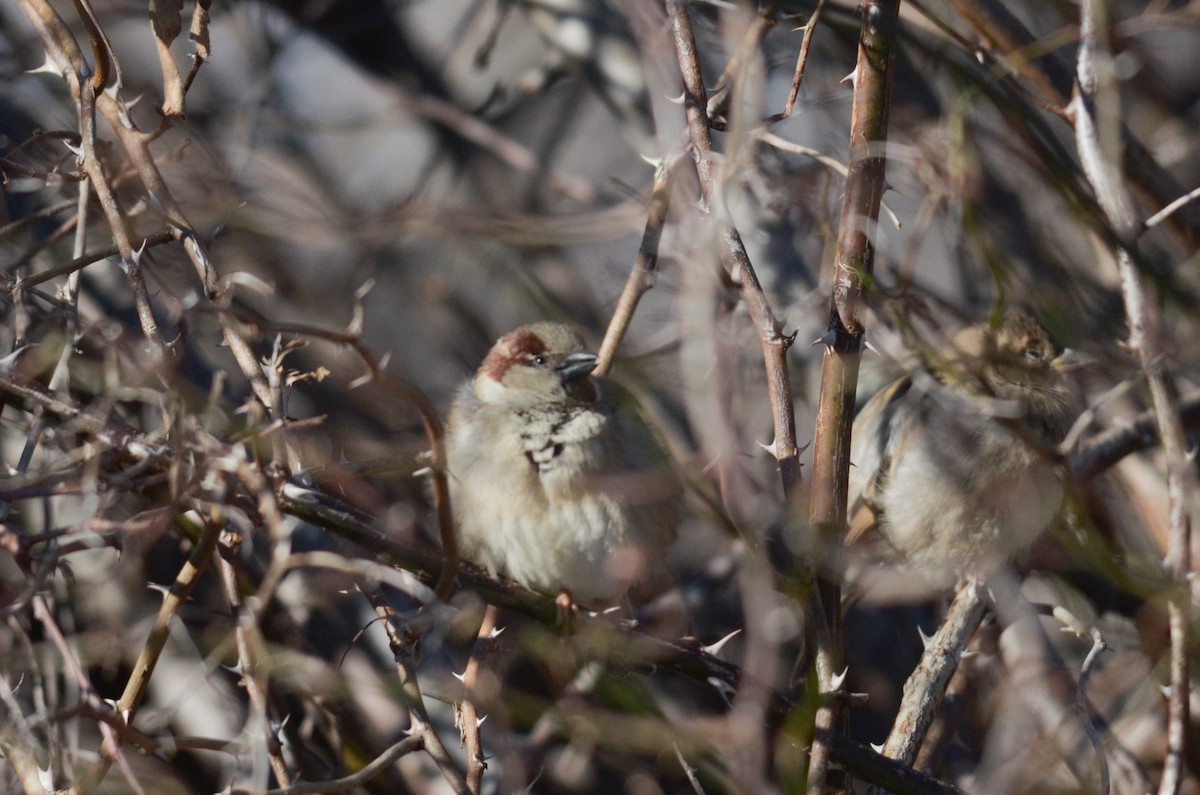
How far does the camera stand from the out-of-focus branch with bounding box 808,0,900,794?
2260 millimetres

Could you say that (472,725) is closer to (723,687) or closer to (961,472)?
(723,687)

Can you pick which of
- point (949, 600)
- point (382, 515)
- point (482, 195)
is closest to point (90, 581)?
point (382, 515)

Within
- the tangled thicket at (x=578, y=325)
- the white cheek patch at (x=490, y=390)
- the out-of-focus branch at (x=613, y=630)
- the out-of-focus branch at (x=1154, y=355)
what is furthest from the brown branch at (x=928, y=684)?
the white cheek patch at (x=490, y=390)

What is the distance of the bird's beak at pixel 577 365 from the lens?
322cm

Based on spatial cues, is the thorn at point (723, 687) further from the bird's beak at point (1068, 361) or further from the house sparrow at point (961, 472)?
the bird's beak at point (1068, 361)

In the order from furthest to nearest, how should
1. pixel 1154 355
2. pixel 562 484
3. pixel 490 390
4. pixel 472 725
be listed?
pixel 490 390, pixel 562 484, pixel 1154 355, pixel 472 725

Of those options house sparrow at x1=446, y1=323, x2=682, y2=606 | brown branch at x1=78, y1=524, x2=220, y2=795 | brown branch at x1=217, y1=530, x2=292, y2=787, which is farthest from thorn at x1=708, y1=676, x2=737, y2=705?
brown branch at x1=78, y1=524, x2=220, y2=795

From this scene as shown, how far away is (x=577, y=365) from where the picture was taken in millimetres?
3229

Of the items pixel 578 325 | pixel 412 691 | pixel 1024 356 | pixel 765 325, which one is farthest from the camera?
pixel 578 325

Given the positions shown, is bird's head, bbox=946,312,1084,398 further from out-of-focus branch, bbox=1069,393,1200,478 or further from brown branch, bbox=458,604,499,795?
brown branch, bbox=458,604,499,795

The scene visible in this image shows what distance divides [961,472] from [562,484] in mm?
1265

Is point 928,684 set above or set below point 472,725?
above

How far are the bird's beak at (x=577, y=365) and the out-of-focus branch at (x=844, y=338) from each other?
0.95m

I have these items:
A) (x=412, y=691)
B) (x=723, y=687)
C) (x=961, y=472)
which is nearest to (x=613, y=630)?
(x=723, y=687)
